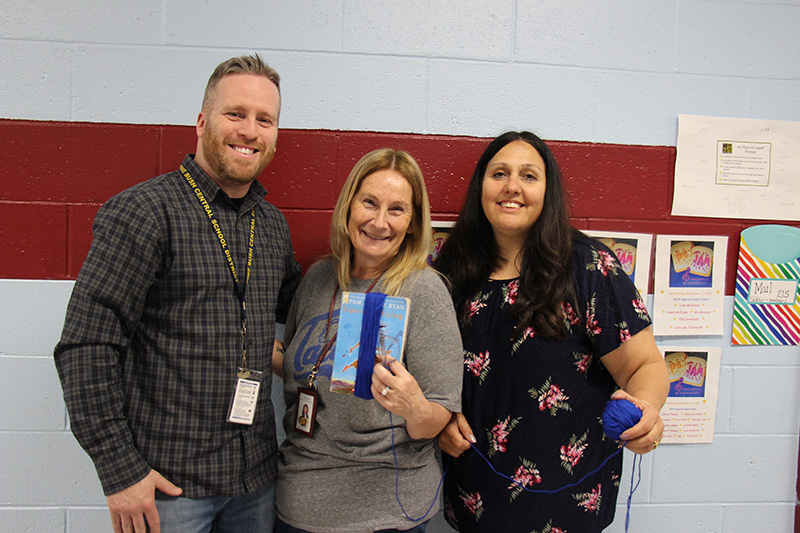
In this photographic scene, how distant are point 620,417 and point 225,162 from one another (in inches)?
47.7

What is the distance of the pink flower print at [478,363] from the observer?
1322mm

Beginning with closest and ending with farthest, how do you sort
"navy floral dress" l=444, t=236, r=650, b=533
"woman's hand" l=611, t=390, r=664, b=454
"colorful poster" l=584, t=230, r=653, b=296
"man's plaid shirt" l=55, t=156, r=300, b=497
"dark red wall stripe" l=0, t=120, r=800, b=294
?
"man's plaid shirt" l=55, t=156, r=300, b=497 < "woman's hand" l=611, t=390, r=664, b=454 < "navy floral dress" l=444, t=236, r=650, b=533 < "dark red wall stripe" l=0, t=120, r=800, b=294 < "colorful poster" l=584, t=230, r=653, b=296

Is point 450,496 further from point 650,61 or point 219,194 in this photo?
point 650,61

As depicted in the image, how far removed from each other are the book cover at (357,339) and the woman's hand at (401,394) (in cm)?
4

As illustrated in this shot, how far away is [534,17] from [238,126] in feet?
3.75

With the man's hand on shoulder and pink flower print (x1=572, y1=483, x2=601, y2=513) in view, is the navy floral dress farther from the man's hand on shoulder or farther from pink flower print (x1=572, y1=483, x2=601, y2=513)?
the man's hand on shoulder

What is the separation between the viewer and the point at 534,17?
5.41 feet

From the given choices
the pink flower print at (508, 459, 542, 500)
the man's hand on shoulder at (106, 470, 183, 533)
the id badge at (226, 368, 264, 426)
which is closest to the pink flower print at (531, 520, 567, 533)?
the pink flower print at (508, 459, 542, 500)

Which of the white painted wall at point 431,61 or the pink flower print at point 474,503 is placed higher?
the white painted wall at point 431,61

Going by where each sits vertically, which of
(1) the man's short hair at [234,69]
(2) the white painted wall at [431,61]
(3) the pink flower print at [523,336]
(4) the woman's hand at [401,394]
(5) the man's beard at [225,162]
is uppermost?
(2) the white painted wall at [431,61]

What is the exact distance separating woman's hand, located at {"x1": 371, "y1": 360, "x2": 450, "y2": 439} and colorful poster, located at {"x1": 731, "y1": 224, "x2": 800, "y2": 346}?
1379 mm

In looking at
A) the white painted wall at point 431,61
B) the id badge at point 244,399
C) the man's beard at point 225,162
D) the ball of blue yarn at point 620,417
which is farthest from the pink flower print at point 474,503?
the white painted wall at point 431,61

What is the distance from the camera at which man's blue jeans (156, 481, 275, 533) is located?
115 cm

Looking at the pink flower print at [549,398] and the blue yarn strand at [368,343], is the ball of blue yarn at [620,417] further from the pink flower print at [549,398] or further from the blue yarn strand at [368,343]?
the blue yarn strand at [368,343]
